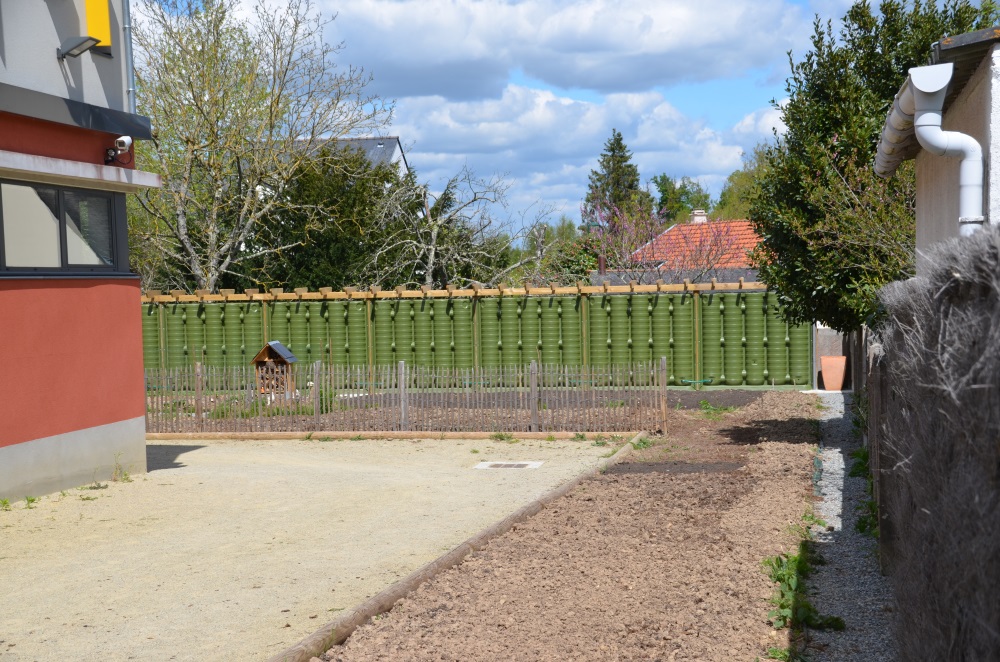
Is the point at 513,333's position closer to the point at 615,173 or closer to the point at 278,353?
the point at 278,353

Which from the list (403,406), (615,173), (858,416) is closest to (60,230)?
(403,406)

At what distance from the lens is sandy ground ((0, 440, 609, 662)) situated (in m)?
6.32

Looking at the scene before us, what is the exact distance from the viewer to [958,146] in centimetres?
744

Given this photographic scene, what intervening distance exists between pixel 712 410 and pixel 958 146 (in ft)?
35.4

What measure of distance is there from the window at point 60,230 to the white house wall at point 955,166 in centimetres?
897

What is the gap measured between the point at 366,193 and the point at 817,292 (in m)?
20.1

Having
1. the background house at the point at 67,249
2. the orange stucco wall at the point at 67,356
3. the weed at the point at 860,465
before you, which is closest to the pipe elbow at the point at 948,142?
the weed at the point at 860,465

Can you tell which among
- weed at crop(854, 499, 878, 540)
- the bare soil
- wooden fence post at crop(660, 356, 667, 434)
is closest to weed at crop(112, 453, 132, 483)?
the bare soil

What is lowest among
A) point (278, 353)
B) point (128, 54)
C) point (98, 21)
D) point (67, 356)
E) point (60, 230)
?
point (278, 353)

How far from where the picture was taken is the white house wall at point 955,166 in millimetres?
7215

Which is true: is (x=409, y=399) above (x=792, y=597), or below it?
above

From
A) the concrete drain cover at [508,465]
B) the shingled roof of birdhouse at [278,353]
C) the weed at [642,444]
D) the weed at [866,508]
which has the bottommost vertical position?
the concrete drain cover at [508,465]

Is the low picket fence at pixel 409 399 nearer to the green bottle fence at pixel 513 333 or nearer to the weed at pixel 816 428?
the weed at pixel 816 428

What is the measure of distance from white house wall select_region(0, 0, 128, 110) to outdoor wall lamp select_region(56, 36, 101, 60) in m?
0.06
